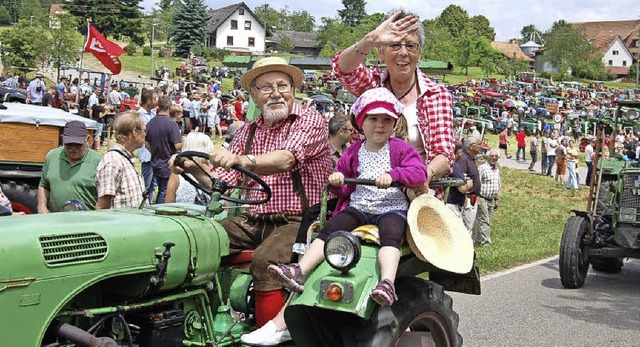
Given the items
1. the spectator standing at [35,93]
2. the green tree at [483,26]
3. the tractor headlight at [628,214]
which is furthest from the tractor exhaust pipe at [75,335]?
the green tree at [483,26]

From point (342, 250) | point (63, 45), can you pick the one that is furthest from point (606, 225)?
point (63, 45)

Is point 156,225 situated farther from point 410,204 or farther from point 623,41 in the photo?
point 623,41

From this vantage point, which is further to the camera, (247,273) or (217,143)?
(217,143)

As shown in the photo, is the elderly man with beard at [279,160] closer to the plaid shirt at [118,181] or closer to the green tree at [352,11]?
the plaid shirt at [118,181]

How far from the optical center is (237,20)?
98.4m

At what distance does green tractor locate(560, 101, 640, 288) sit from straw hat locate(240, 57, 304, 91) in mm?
6409

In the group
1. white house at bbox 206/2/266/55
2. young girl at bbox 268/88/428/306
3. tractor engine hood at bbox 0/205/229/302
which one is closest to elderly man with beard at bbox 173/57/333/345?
young girl at bbox 268/88/428/306

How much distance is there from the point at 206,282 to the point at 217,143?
21548mm

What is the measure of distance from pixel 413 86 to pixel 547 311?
15.6 feet

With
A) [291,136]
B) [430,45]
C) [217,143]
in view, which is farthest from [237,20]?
[291,136]

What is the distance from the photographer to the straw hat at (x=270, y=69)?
16.3 ft

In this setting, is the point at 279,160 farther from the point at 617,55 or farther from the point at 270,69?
the point at 617,55

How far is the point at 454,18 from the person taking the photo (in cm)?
11088

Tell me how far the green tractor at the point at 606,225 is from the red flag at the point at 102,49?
11829mm
